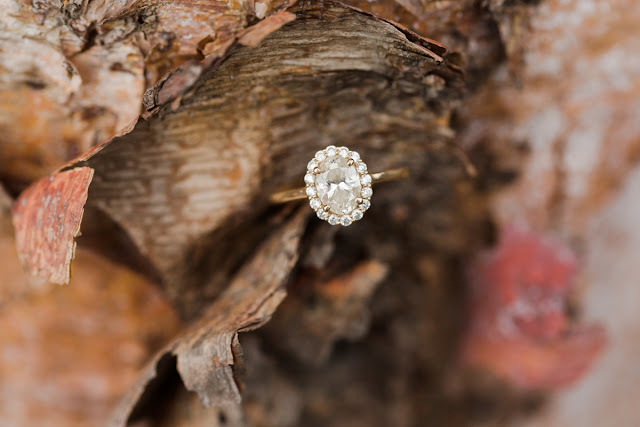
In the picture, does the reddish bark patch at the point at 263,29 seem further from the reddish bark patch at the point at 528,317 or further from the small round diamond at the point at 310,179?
the reddish bark patch at the point at 528,317

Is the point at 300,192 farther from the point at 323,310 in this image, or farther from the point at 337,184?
the point at 323,310

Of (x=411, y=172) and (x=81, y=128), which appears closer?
(x=81, y=128)

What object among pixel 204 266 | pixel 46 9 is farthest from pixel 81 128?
pixel 204 266

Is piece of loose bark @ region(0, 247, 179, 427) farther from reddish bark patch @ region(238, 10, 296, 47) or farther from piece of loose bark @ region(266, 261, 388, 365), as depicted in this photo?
reddish bark patch @ region(238, 10, 296, 47)

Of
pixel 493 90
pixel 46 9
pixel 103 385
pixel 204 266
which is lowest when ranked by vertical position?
pixel 103 385

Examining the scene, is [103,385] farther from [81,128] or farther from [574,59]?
[574,59]

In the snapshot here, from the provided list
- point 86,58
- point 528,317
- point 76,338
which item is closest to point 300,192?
point 86,58

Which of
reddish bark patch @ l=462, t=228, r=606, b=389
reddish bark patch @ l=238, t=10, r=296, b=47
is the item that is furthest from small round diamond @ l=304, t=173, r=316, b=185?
reddish bark patch @ l=462, t=228, r=606, b=389
